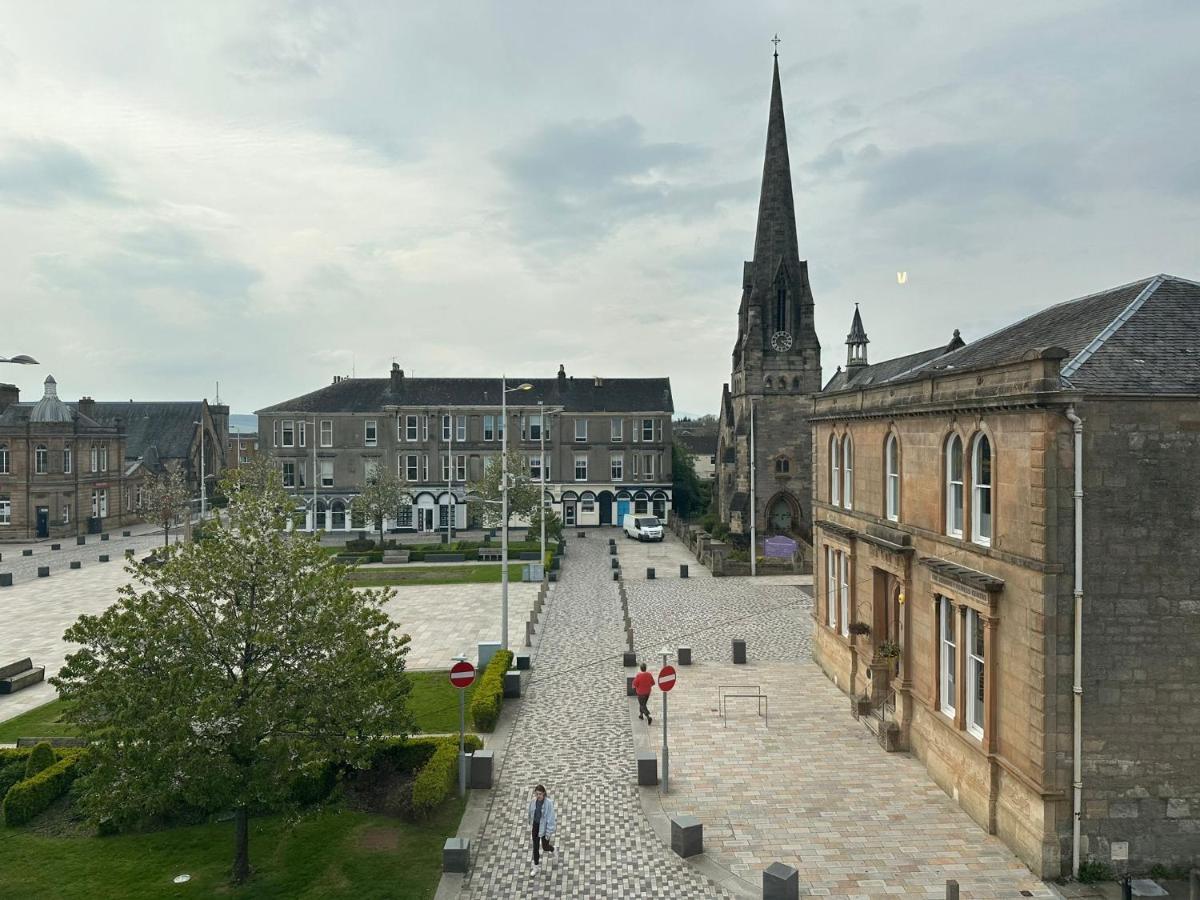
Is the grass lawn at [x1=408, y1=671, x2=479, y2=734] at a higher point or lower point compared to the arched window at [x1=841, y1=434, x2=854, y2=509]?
lower

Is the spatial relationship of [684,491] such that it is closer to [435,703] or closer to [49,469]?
[49,469]

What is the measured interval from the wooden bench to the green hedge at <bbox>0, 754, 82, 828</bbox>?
32.2 feet

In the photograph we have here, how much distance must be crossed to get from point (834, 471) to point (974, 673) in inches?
401

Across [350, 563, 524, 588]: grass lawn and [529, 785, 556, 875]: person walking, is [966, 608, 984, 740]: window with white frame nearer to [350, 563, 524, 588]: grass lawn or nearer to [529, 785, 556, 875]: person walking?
[529, 785, 556, 875]: person walking

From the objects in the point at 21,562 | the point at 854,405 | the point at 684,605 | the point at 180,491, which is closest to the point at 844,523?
the point at 854,405

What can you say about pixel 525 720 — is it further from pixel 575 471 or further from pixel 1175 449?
pixel 575 471

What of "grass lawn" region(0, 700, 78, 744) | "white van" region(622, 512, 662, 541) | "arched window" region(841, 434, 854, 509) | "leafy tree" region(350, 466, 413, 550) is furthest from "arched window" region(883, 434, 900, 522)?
"leafy tree" region(350, 466, 413, 550)

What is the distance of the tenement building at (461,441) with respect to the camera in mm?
65625

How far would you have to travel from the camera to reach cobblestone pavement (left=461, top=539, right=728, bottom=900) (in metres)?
13.4

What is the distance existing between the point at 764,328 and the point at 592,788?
45581mm

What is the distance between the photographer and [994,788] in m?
14.7

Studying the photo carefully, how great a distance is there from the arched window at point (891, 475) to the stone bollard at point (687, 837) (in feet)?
31.4

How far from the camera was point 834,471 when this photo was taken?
2536cm

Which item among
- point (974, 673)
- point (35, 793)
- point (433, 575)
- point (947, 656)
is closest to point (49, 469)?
point (433, 575)
